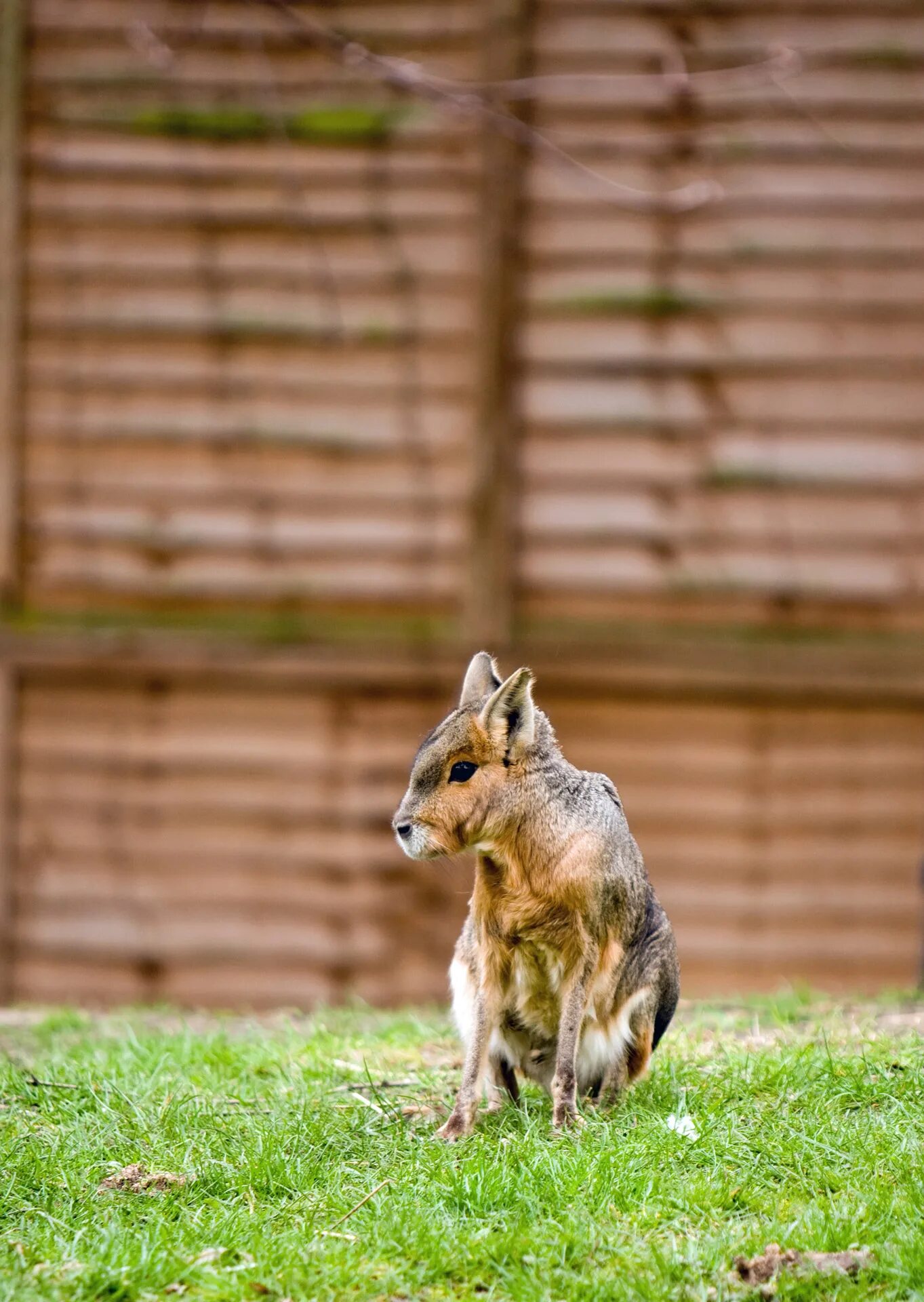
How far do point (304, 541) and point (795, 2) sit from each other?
412 centimetres

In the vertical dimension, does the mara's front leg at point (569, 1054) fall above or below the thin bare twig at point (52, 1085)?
above

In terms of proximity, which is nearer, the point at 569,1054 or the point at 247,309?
the point at 569,1054

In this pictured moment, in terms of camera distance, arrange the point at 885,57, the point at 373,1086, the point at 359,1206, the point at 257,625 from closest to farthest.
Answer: the point at 359,1206 → the point at 373,1086 → the point at 885,57 → the point at 257,625

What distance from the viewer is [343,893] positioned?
786cm

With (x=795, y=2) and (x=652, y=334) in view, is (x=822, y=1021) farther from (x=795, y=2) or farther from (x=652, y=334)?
(x=795, y=2)

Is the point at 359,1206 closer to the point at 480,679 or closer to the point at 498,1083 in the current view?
the point at 498,1083

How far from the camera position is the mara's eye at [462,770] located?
3.61m

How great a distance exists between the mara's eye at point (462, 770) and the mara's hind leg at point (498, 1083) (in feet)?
2.70

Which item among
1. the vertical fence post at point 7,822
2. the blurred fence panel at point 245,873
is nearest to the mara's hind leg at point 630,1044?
the blurred fence panel at point 245,873

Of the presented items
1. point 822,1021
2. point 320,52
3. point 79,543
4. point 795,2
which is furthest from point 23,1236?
point 795,2

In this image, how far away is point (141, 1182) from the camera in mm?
3283

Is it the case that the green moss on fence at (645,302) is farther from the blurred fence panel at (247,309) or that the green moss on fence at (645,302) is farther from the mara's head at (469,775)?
the mara's head at (469,775)

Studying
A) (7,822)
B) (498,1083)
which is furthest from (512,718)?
(7,822)

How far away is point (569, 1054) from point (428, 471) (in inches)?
189
